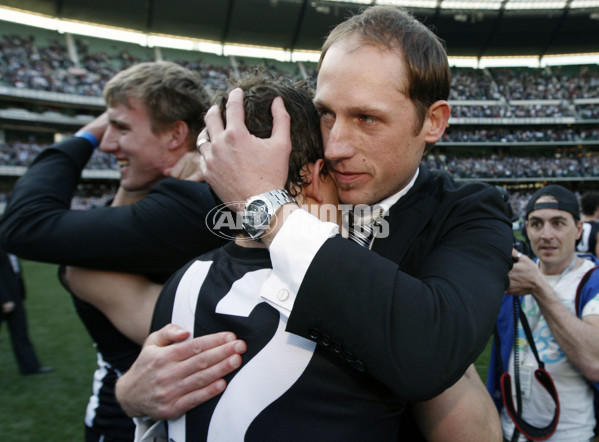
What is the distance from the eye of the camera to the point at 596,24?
1357 inches

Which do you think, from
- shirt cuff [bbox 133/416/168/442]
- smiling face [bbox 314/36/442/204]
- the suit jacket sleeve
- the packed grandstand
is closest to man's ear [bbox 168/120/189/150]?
the suit jacket sleeve

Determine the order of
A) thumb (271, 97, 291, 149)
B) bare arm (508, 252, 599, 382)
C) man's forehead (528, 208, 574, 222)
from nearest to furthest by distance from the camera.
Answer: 1. thumb (271, 97, 291, 149)
2. bare arm (508, 252, 599, 382)
3. man's forehead (528, 208, 574, 222)

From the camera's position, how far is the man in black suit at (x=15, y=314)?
18.4 ft

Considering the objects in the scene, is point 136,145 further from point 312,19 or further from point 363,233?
point 312,19

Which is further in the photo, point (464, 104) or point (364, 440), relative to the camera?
point (464, 104)

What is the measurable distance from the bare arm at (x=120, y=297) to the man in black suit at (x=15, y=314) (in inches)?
198

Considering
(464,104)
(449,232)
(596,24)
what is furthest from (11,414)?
(596,24)

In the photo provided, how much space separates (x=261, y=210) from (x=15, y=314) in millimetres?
6258

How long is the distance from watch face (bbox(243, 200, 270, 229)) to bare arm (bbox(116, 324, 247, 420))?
27 cm

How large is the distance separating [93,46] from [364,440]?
128 feet

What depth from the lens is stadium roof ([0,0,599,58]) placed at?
3238 centimetres

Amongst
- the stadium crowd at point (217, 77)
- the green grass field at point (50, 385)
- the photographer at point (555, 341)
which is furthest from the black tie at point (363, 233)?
the stadium crowd at point (217, 77)

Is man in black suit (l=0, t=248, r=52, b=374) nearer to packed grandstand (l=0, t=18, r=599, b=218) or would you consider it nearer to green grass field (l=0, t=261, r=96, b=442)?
green grass field (l=0, t=261, r=96, b=442)

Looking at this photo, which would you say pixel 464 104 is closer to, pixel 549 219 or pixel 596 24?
pixel 596 24
